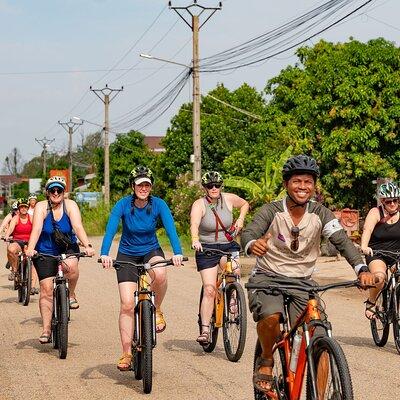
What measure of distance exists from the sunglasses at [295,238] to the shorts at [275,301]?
0.22 meters

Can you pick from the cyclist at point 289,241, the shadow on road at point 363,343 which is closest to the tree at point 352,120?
the shadow on road at point 363,343

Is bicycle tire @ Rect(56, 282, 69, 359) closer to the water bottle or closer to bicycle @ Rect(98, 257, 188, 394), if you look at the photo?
bicycle @ Rect(98, 257, 188, 394)

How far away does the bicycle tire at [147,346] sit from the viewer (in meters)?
8.02

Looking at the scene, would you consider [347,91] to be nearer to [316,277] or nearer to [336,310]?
[316,277]

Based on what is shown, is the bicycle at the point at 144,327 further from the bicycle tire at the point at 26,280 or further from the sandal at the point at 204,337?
the bicycle tire at the point at 26,280

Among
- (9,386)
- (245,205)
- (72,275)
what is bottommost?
(9,386)

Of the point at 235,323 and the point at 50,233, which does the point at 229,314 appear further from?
the point at 50,233

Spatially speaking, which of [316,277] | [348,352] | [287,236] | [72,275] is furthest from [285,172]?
[316,277]

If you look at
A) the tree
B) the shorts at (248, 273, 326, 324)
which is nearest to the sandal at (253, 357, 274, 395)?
the shorts at (248, 273, 326, 324)

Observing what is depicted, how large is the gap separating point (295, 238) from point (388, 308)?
14.6ft

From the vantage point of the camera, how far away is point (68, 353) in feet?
34.2

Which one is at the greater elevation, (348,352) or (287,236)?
(287,236)

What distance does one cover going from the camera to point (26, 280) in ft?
52.0

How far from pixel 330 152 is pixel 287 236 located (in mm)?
26320
